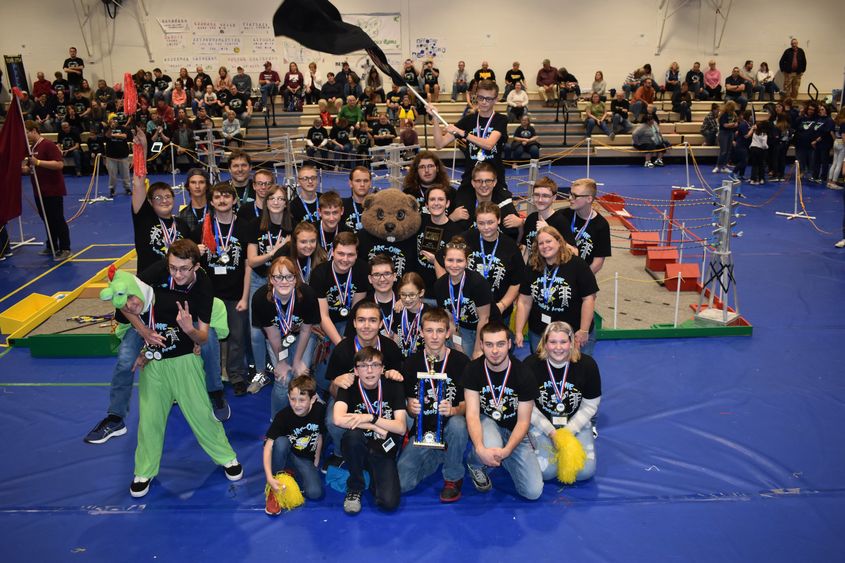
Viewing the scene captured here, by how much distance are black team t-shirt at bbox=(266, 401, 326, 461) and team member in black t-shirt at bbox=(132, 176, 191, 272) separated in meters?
2.02

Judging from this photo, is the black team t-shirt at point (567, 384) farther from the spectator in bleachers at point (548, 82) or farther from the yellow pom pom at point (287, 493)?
the spectator in bleachers at point (548, 82)

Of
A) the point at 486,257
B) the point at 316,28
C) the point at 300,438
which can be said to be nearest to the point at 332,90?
the point at 316,28

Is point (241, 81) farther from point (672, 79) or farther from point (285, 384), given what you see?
point (285, 384)

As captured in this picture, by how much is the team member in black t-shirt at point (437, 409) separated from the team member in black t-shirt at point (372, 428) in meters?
0.12

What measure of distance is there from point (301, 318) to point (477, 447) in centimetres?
164

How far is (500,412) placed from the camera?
4.71 meters

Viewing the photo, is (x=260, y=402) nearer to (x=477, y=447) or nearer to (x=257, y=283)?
(x=257, y=283)

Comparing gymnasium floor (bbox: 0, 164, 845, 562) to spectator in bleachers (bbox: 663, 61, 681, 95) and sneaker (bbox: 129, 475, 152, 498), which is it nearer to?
sneaker (bbox: 129, 475, 152, 498)

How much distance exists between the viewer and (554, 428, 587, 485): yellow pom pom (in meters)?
4.65

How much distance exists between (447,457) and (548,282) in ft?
4.93

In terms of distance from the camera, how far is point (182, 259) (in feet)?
15.1

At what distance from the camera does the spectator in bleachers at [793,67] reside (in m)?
19.0

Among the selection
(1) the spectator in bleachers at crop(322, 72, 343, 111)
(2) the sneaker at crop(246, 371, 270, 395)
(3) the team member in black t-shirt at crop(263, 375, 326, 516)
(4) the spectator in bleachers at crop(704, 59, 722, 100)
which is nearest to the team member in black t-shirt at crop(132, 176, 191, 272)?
(2) the sneaker at crop(246, 371, 270, 395)

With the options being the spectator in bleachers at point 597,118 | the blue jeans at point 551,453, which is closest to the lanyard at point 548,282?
the blue jeans at point 551,453
